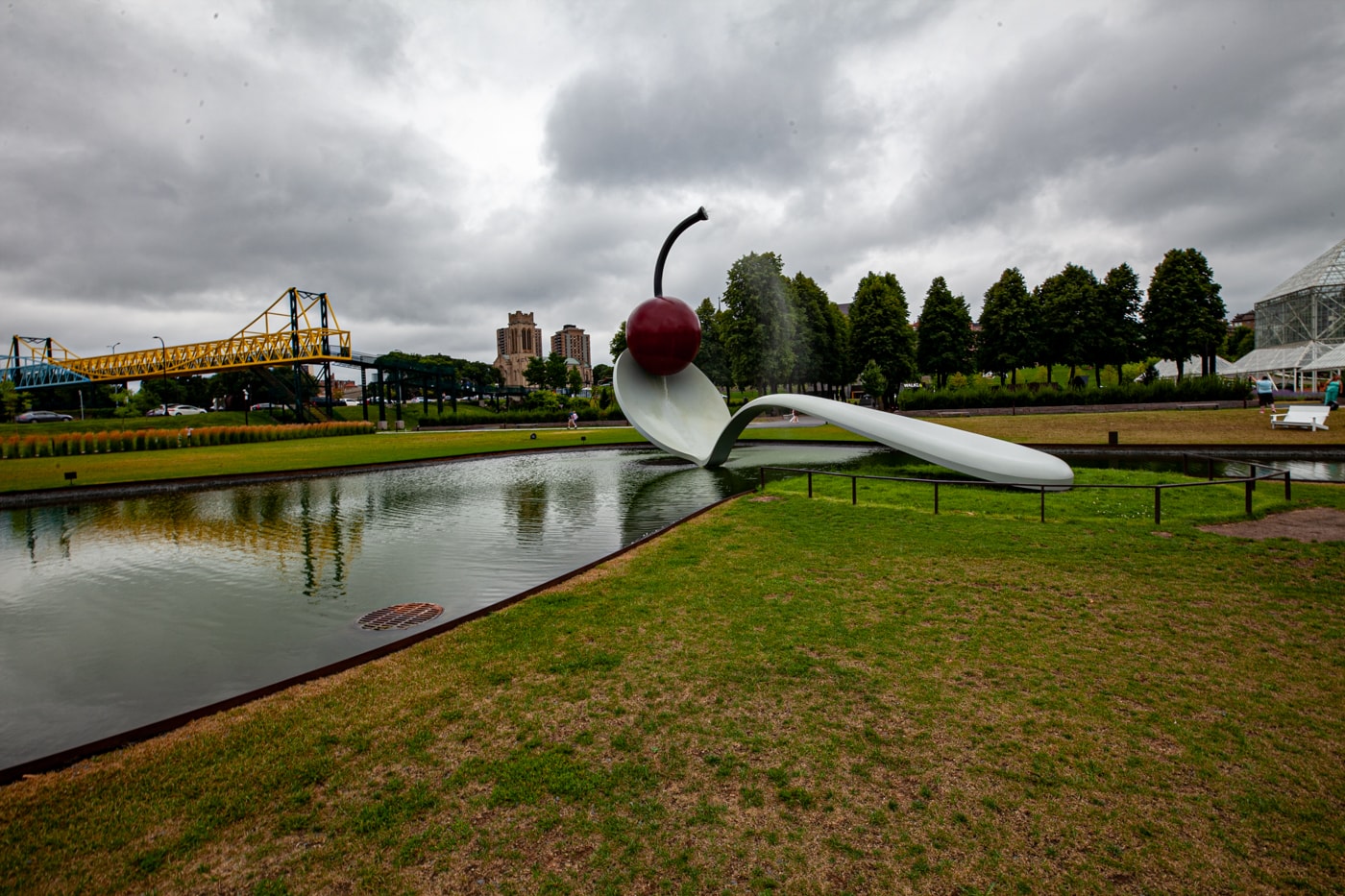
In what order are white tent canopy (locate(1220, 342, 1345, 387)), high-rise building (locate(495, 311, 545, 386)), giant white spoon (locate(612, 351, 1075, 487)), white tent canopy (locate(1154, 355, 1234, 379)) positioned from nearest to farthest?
giant white spoon (locate(612, 351, 1075, 487)) → white tent canopy (locate(1220, 342, 1345, 387)) → white tent canopy (locate(1154, 355, 1234, 379)) → high-rise building (locate(495, 311, 545, 386))

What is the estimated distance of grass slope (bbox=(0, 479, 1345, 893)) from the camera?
2609 millimetres

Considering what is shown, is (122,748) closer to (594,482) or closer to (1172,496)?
(594,482)

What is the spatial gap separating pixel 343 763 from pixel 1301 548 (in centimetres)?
1003

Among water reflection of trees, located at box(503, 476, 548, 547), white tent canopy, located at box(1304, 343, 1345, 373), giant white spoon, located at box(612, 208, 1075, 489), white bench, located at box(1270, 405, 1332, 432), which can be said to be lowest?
water reflection of trees, located at box(503, 476, 548, 547)

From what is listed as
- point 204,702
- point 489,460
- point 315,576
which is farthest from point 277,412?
point 204,702

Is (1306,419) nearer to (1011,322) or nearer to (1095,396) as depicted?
(1095,396)

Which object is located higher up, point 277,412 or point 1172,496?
point 277,412

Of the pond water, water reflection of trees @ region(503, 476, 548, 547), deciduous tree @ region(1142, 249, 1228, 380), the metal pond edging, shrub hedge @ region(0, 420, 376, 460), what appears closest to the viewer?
the metal pond edging

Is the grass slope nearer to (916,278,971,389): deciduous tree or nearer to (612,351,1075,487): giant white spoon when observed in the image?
(612,351,1075,487): giant white spoon

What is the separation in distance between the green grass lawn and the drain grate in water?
980 mm

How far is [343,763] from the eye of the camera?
3.43m

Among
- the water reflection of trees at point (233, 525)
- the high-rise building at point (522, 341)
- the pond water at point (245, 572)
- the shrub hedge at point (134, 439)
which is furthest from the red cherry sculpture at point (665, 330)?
the high-rise building at point (522, 341)

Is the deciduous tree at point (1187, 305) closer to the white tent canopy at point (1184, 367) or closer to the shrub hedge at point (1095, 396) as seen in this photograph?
the shrub hedge at point (1095, 396)

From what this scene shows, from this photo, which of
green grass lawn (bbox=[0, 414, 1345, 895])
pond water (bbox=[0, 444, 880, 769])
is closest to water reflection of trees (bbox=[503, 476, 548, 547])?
pond water (bbox=[0, 444, 880, 769])
